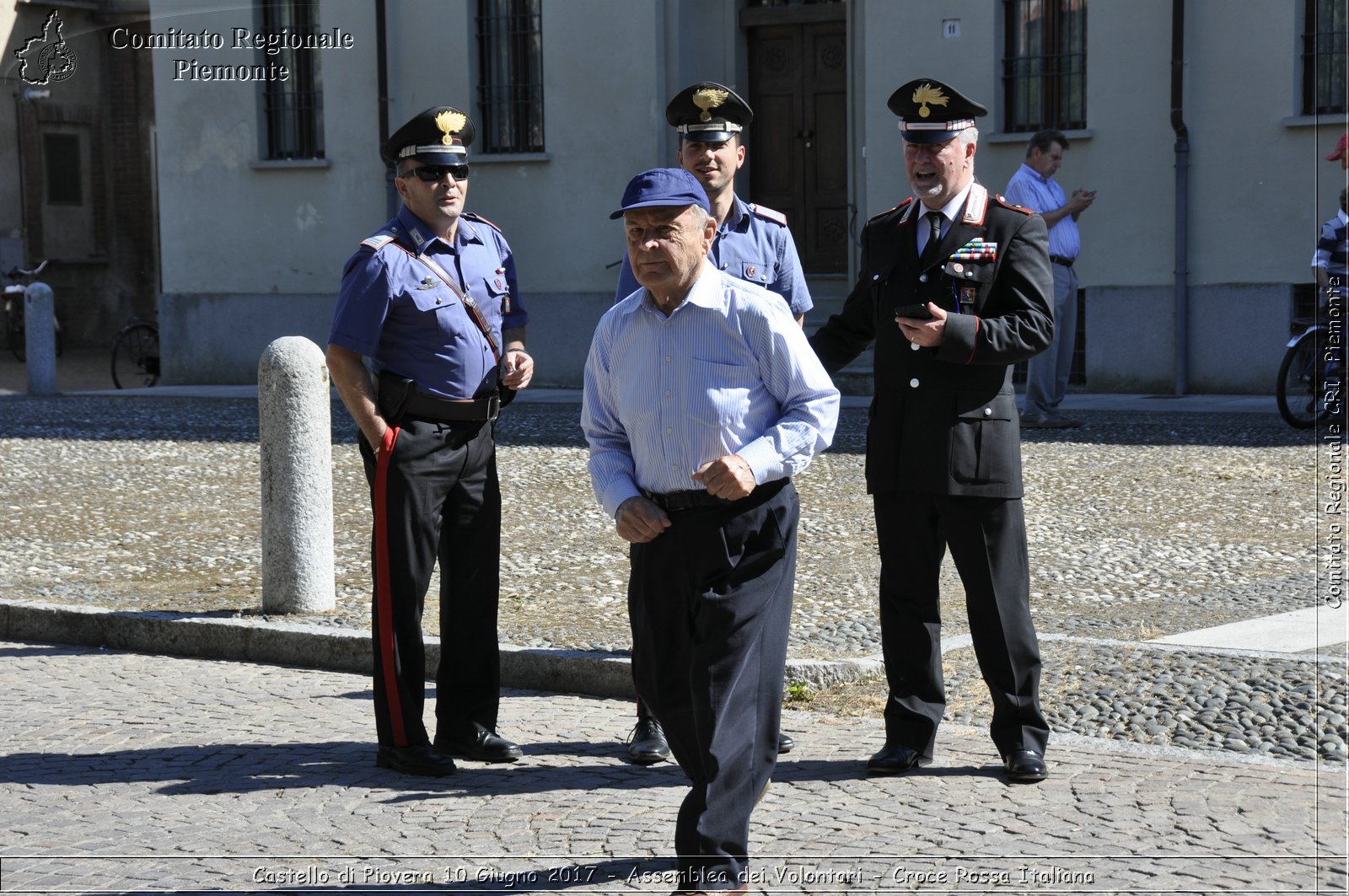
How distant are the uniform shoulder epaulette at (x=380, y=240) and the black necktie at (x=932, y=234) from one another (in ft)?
5.81

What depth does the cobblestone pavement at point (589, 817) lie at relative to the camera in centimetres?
455

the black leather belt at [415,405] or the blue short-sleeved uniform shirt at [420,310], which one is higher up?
the blue short-sleeved uniform shirt at [420,310]

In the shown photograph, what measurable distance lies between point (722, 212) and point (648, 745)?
5.90 feet

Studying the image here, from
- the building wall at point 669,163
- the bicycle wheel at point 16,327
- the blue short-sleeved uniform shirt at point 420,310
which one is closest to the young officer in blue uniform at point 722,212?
the blue short-sleeved uniform shirt at point 420,310

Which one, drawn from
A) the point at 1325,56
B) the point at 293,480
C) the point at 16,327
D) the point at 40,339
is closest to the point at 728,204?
the point at 293,480

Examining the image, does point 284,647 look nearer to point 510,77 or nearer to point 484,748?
point 484,748

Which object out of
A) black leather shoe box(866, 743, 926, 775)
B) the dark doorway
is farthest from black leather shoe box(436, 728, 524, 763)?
the dark doorway

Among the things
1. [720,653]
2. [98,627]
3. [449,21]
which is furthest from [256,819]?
[449,21]

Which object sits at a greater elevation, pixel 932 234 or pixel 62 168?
pixel 62 168

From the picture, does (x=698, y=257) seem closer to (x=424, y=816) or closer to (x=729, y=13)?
(x=424, y=816)

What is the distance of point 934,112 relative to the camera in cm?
527

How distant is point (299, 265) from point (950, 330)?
1800cm

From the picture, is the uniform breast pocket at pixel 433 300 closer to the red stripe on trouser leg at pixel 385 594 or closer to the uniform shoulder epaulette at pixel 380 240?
the uniform shoulder epaulette at pixel 380 240

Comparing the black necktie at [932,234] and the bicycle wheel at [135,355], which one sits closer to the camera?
the black necktie at [932,234]
